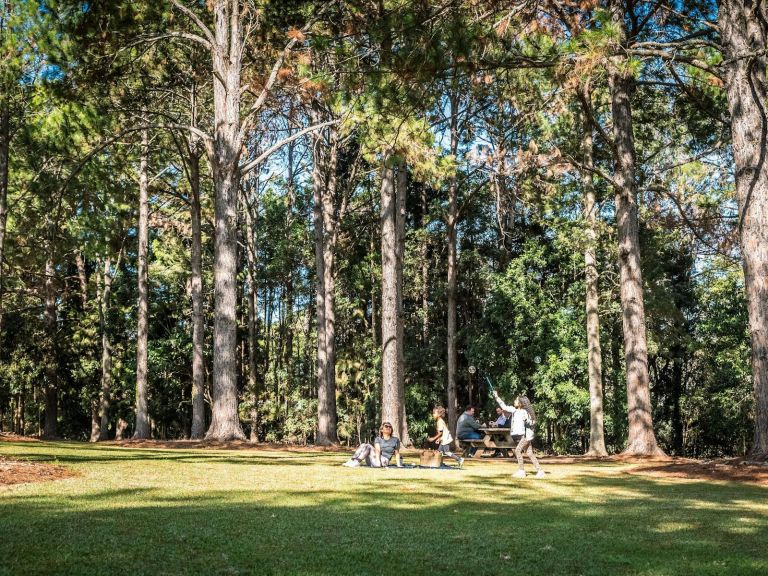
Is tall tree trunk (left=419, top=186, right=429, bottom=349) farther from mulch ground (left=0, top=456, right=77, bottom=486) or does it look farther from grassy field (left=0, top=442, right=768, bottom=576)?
mulch ground (left=0, top=456, right=77, bottom=486)

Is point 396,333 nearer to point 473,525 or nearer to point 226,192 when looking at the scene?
point 226,192

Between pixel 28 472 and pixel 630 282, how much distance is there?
1296cm

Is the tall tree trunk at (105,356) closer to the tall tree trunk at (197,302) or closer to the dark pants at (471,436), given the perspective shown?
the tall tree trunk at (197,302)

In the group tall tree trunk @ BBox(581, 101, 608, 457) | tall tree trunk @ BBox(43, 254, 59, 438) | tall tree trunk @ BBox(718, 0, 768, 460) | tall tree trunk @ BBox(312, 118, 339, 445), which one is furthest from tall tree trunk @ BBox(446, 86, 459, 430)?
tall tree trunk @ BBox(43, 254, 59, 438)

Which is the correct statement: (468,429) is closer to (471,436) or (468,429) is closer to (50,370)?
(471,436)

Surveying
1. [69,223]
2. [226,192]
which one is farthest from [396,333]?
[69,223]

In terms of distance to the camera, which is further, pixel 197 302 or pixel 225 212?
pixel 197 302

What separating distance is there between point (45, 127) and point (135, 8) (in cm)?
306

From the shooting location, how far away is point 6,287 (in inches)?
1347

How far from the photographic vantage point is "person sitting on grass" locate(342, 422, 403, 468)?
1392cm

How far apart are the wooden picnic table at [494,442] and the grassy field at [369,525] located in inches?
258

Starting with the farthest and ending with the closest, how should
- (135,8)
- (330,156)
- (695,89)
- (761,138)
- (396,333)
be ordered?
1. (330,156)
2. (396,333)
3. (695,89)
4. (135,8)
5. (761,138)

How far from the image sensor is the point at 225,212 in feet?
58.5

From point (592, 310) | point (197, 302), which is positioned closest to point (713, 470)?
point (592, 310)
